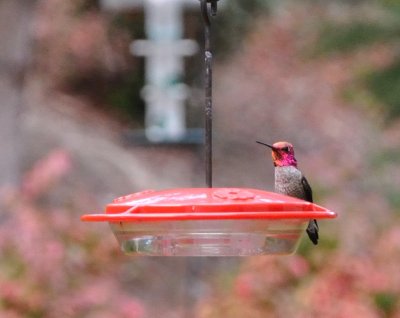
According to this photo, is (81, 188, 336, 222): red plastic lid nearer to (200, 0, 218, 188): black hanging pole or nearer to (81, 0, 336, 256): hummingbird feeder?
(81, 0, 336, 256): hummingbird feeder

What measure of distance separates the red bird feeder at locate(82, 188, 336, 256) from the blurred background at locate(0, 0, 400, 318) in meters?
3.44

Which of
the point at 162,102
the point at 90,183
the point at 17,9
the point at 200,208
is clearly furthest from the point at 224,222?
the point at 162,102

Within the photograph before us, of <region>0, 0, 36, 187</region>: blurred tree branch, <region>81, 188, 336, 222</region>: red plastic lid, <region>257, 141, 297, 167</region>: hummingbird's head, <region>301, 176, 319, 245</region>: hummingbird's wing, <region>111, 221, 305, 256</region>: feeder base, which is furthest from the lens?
<region>0, 0, 36, 187</region>: blurred tree branch

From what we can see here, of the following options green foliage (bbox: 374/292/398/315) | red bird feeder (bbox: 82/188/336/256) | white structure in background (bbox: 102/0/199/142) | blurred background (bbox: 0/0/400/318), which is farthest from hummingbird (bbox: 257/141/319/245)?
white structure in background (bbox: 102/0/199/142)

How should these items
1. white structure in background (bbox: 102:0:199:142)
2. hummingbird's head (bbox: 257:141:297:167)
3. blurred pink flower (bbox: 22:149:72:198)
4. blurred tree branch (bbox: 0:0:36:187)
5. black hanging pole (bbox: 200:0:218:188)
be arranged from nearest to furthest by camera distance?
black hanging pole (bbox: 200:0:218:188) < hummingbird's head (bbox: 257:141:297:167) < blurred pink flower (bbox: 22:149:72:198) < blurred tree branch (bbox: 0:0:36:187) < white structure in background (bbox: 102:0:199:142)

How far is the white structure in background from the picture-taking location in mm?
12461

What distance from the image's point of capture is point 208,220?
2.44m

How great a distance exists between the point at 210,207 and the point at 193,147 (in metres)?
10.5

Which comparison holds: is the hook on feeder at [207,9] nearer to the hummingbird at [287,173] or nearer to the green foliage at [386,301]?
the hummingbird at [287,173]

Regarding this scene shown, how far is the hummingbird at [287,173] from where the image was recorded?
2875 millimetres

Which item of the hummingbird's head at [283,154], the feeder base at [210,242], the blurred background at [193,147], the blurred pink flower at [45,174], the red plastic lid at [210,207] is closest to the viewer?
the red plastic lid at [210,207]

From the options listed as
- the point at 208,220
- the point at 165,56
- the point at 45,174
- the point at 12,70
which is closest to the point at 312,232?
the point at 208,220

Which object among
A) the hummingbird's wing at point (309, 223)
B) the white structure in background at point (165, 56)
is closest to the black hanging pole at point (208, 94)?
the hummingbird's wing at point (309, 223)

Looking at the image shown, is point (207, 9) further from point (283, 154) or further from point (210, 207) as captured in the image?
point (210, 207)
